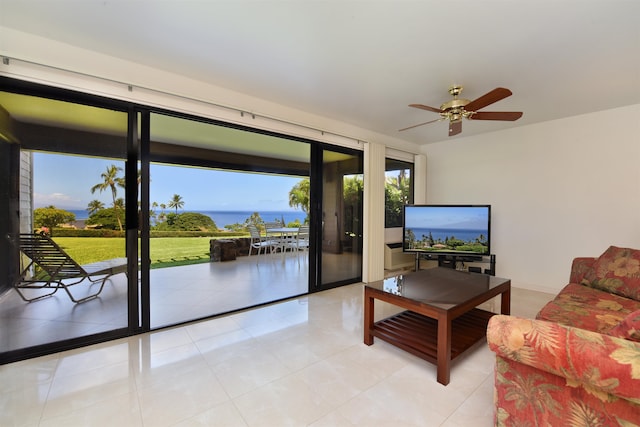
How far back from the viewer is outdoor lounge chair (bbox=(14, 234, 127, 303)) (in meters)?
2.12

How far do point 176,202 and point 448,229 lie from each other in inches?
262

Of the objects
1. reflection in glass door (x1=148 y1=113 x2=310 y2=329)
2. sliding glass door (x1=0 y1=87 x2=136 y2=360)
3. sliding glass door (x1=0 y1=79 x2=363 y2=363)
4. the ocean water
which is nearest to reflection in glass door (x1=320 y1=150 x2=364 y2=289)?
sliding glass door (x1=0 y1=79 x2=363 y2=363)

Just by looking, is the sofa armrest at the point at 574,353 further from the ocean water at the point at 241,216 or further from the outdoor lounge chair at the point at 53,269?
the ocean water at the point at 241,216

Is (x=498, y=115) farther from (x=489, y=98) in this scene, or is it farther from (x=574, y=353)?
(x=574, y=353)

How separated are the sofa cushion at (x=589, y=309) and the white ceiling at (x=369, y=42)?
1997mm

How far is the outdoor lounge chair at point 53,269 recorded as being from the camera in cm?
212

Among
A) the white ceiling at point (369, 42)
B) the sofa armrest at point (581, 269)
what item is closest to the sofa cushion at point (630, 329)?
the white ceiling at point (369, 42)

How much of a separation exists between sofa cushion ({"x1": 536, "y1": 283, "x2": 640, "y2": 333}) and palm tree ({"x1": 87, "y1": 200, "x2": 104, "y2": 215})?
146 inches

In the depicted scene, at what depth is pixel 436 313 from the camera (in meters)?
1.79

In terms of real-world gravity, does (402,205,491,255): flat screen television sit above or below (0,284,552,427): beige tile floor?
above

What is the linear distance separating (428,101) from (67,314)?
13.9 ft

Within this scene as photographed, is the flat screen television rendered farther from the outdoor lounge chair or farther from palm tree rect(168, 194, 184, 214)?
palm tree rect(168, 194, 184, 214)

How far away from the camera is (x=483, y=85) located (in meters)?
2.62

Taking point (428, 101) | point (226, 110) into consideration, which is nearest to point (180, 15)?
point (226, 110)
